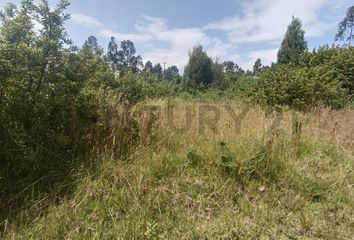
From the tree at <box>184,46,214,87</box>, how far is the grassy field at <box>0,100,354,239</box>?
16674mm

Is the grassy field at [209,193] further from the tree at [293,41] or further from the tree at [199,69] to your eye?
the tree at [199,69]

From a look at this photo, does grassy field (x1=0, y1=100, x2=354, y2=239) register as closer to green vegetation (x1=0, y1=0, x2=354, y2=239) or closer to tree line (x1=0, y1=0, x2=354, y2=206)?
green vegetation (x1=0, y1=0, x2=354, y2=239)

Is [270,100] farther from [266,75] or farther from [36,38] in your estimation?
[36,38]

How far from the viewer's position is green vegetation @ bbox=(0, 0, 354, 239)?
216 centimetres

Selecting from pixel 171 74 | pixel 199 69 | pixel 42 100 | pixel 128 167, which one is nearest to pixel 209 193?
pixel 128 167

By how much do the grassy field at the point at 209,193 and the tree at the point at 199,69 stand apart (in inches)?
656

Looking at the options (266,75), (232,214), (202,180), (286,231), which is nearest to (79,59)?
(202,180)

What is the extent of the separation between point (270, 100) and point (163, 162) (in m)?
7.42

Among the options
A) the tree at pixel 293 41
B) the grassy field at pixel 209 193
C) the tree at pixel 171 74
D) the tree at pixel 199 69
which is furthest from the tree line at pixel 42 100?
the tree at pixel 171 74

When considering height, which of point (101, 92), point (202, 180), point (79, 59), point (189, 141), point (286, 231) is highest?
point (79, 59)

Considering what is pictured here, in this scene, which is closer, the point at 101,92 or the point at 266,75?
the point at 101,92

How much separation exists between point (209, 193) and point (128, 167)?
3.02ft

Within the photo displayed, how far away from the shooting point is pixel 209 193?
2.56 meters

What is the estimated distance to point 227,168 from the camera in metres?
2.80
